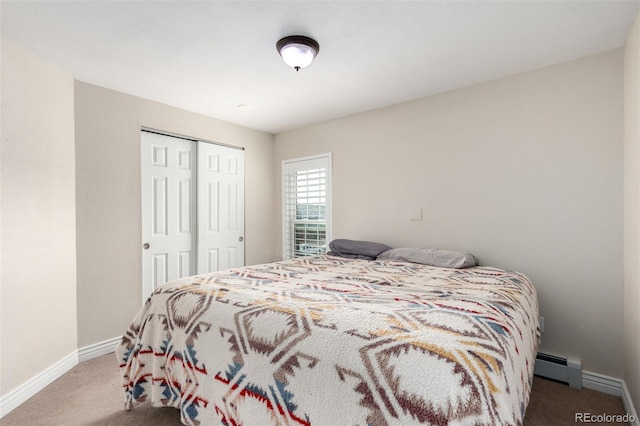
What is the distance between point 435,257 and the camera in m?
2.60

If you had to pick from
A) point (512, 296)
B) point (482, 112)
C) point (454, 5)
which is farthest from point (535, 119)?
point (512, 296)

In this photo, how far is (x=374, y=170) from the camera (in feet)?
11.2

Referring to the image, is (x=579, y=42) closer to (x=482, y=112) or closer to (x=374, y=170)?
(x=482, y=112)

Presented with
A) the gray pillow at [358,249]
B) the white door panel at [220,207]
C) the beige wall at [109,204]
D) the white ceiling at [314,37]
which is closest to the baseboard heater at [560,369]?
the gray pillow at [358,249]

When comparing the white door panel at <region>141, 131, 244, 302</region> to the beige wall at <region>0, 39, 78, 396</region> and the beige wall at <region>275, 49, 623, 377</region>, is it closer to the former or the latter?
the beige wall at <region>0, 39, 78, 396</region>

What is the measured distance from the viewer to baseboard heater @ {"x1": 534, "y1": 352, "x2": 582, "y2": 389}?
A: 7.29 feet

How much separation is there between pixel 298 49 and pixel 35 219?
7.23 ft

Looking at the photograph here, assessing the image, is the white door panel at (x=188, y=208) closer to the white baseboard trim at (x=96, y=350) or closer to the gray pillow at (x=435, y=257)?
the white baseboard trim at (x=96, y=350)

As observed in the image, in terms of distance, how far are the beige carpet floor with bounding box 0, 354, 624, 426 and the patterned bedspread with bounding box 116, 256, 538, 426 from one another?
0.20 m

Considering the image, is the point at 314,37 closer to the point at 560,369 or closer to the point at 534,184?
the point at 534,184

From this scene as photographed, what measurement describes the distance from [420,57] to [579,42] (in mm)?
1004

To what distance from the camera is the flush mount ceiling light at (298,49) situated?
6.49 ft

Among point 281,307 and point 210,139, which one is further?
point 210,139

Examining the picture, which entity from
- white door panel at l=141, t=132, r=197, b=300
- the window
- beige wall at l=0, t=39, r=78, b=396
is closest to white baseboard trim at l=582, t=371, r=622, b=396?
the window
